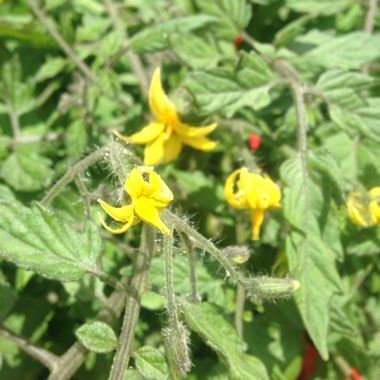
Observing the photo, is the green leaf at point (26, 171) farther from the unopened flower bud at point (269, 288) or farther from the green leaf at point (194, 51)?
the unopened flower bud at point (269, 288)

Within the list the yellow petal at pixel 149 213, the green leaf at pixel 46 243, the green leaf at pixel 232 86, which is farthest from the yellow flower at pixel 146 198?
the green leaf at pixel 232 86

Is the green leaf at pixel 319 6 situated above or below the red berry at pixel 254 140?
above

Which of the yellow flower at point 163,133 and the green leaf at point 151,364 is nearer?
the green leaf at point 151,364

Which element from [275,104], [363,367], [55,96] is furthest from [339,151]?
[55,96]

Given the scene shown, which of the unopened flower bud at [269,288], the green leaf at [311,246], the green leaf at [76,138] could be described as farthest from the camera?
the green leaf at [76,138]

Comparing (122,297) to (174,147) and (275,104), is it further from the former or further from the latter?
(275,104)

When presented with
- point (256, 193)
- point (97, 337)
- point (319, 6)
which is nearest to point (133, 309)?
point (97, 337)

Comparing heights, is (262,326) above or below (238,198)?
below
